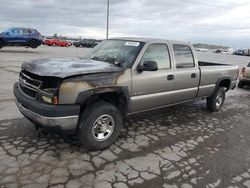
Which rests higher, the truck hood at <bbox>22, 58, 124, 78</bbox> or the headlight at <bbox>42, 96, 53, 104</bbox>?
the truck hood at <bbox>22, 58, 124, 78</bbox>

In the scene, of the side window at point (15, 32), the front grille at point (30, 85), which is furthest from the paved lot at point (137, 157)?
the side window at point (15, 32)

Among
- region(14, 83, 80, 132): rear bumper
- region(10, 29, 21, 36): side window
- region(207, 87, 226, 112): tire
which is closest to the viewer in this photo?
region(14, 83, 80, 132): rear bumper

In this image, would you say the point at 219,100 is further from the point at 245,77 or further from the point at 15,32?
the point at 15,32

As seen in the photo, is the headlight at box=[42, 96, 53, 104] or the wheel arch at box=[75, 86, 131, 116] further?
the wheel arch at box=[75, 86, 131, 116]

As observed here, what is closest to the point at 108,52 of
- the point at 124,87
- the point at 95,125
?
the point at 124,87

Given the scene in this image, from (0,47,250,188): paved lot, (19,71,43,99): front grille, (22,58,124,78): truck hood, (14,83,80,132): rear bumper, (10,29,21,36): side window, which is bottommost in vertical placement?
(0,47,250,188): paved lot

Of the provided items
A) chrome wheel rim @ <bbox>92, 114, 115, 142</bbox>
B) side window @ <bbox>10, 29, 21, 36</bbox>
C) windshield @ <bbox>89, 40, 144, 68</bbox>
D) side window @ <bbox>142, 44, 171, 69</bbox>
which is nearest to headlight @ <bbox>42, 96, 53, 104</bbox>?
chrome wheel rim @ <bbox>92, 114, 115, 142</bbox>

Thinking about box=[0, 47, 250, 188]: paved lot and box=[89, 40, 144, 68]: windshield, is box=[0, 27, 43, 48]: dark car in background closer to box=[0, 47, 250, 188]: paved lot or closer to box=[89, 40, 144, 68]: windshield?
box=[0, 47, 250, 188]: paved lot

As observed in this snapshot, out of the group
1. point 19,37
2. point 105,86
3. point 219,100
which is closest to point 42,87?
point 105,86

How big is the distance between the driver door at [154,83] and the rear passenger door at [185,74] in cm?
25

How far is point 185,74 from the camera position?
5922 millimetres

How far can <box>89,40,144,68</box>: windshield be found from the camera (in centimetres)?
492

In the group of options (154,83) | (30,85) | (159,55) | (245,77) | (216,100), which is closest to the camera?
(30,85)

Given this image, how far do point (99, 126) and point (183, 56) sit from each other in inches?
108
